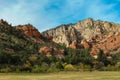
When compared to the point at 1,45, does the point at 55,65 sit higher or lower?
lower

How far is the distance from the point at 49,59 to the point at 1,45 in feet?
120

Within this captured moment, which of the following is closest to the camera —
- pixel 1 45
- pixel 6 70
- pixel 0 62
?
pixel 6 70

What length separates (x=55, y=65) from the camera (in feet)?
522

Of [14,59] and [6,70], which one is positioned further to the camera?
[14,59]

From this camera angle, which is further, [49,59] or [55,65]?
[49,59]

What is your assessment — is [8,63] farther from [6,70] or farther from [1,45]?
[1,45]

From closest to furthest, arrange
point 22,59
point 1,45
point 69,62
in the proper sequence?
point 22,59 < point 69,62 < point 1,45

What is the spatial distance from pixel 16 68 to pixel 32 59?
36.2m

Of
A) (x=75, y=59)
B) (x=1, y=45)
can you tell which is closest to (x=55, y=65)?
(x=75, y=59)

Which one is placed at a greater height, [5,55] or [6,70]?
[5,55]

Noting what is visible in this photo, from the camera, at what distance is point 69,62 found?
182 metres

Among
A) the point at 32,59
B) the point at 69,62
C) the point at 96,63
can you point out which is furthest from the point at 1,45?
the point at 96,63

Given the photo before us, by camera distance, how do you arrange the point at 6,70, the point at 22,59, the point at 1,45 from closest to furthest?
the point at 6,70 < the point at 22,59 < the point at 1,45

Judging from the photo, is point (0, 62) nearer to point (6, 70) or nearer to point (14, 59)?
point (14, 59)
